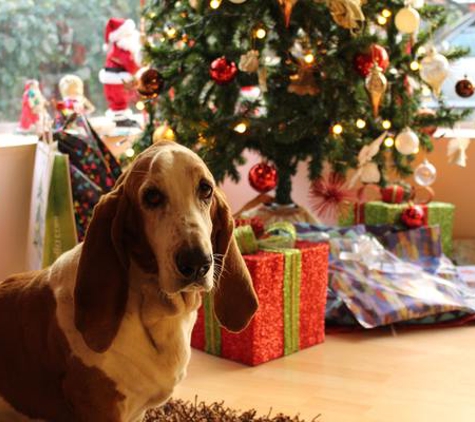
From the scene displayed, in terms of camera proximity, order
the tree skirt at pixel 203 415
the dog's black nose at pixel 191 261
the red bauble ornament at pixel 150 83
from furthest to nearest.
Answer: the red bauble ornament at pixel 150 83 < the tree skirt at pixel 203 415 < the dog's black nose at pixel 191 261

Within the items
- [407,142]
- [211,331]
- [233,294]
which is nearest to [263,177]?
[407,142]

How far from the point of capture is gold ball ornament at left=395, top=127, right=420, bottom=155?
290cm

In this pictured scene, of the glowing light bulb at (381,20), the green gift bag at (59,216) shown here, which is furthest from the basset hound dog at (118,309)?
the glowing light bulb at (381,20)

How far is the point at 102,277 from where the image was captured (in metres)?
1.21

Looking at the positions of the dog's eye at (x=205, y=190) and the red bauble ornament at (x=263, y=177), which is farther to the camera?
the red bauble ornament at (x=263, y=177)

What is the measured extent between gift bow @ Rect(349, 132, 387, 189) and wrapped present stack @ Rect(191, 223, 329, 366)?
0.53 meters

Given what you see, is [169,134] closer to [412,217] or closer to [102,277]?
[412,217]

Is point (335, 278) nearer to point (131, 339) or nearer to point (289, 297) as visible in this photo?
point (289, 297)

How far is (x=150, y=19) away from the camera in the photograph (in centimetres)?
309

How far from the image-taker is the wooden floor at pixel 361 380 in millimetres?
2000

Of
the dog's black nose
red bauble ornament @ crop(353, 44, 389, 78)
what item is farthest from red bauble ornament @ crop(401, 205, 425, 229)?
the dog's black nose

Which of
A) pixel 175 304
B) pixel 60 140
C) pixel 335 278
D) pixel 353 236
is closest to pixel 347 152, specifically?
pixel 353 236

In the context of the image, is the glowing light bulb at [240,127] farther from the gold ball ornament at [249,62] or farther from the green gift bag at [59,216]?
the green gift bag at [59,216]

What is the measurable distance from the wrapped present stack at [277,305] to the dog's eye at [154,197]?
1.12m
